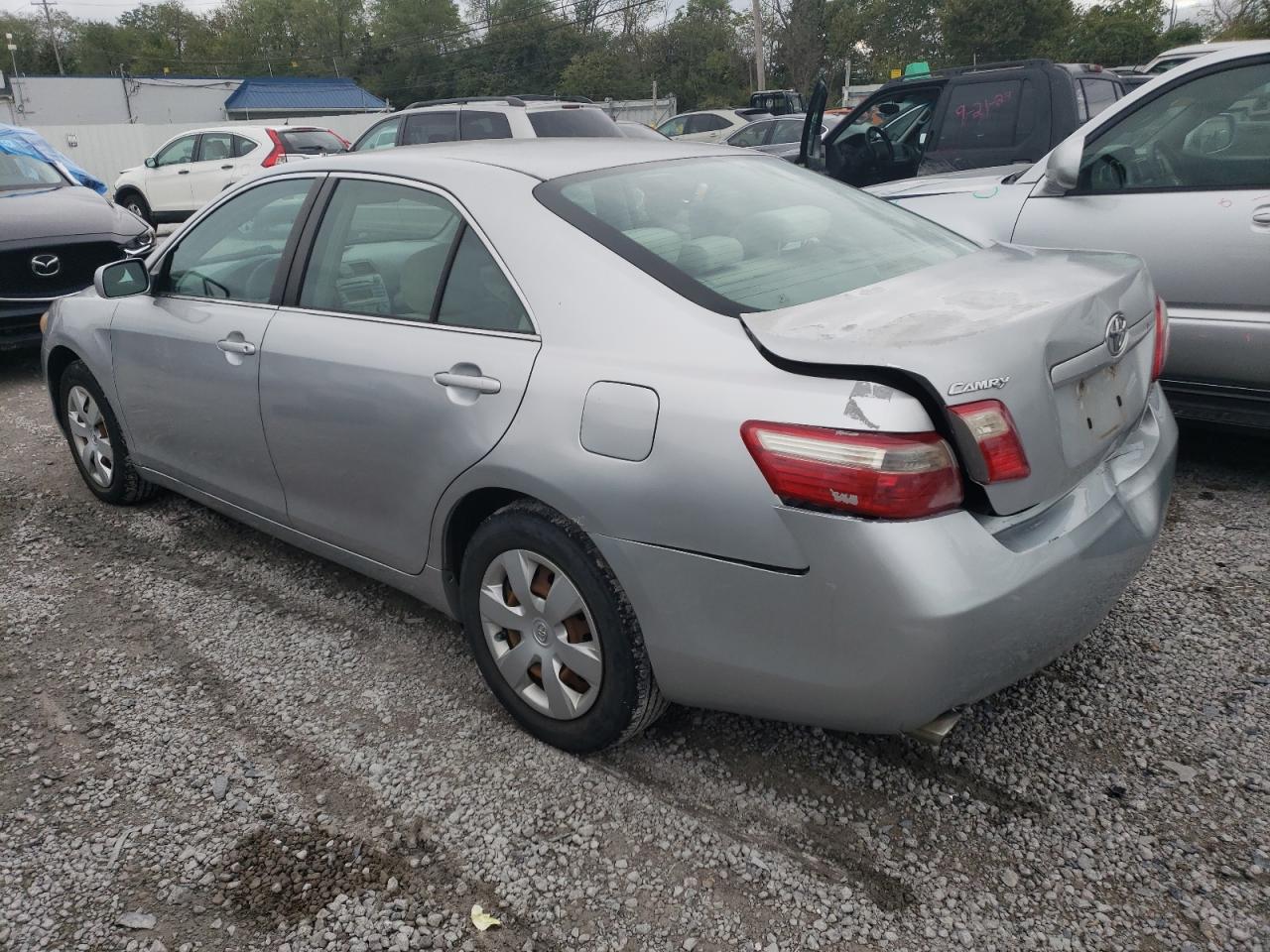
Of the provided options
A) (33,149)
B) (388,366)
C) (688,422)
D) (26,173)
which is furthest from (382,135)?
(688,422)

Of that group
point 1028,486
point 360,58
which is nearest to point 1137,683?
point 1028,486

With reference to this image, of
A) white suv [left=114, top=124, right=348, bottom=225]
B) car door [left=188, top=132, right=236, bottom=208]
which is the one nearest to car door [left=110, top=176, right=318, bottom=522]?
white suv [left=114, top=124, right=348, bottom=225]

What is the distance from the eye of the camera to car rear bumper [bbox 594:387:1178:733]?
2.03 m

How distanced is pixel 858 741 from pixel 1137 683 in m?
0.87

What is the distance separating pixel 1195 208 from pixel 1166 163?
35 cm

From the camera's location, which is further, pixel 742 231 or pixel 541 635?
pixel 742 231

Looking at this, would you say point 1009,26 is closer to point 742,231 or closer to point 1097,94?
point 1097,94

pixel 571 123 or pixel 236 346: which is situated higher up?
pixel 571 123

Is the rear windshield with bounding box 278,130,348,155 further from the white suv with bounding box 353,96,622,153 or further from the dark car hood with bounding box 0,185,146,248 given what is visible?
the dark car hood with bounding box 0,185,146,248

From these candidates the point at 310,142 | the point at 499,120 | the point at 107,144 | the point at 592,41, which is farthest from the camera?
the point at 592,41

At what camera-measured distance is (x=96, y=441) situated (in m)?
4.62

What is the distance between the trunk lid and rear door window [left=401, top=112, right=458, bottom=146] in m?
9.44

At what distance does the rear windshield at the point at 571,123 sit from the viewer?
10.6m

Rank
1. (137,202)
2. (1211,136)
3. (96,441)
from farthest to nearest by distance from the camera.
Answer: (137,202) < (96,441) < (1211,136)
